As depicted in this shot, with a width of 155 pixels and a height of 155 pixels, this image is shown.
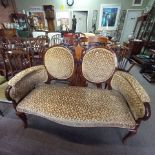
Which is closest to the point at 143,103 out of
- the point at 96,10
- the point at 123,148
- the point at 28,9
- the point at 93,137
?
the point at 123,148

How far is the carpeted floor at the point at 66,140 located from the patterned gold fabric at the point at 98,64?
66 centimetres

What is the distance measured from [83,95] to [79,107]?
0.21m

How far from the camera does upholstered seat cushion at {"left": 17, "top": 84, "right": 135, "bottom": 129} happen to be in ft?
3.53


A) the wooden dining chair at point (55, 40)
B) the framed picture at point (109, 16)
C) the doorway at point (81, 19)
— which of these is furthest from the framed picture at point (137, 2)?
the wooden dining chair at point (55, 40)

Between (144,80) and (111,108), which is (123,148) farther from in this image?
(144,80)

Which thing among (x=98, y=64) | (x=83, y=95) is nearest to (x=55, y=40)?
(x=98, y=64)

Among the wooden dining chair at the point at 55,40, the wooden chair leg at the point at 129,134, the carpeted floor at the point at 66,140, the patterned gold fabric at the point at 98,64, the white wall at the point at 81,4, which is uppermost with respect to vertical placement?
the white wall at the point at 81,4

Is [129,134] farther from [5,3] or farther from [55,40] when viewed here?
[5,3]

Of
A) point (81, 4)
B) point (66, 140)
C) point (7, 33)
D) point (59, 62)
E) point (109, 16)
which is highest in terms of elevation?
point (81, 4)

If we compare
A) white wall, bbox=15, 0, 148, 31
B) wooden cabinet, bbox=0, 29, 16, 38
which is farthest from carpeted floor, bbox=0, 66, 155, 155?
white wall, bbox=15, 0, 148, 31

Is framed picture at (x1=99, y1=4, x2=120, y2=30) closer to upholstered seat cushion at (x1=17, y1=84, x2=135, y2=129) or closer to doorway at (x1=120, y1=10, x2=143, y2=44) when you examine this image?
doorway at (x1=120, y1=10, x2=143, y2=44)

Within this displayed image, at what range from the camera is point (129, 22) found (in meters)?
5.57

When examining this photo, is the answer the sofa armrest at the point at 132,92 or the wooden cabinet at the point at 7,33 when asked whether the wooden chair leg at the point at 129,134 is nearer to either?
the sofa armrest at the point at 132,92

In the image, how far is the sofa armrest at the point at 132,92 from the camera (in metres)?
1.00
